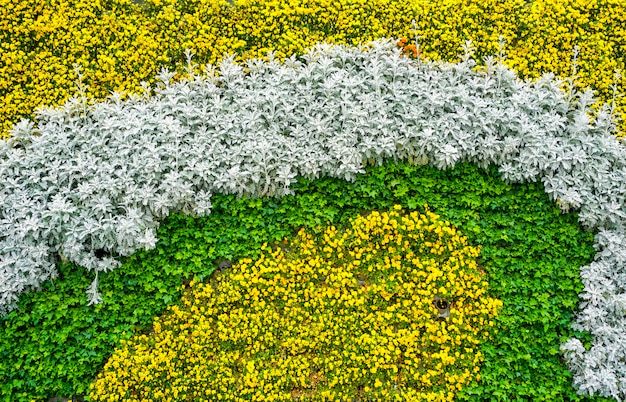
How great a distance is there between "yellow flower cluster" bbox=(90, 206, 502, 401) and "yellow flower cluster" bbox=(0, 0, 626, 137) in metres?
2.31

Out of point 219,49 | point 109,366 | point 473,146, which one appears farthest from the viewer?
point 219,49

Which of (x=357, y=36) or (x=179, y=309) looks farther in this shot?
(x=357, y=36)

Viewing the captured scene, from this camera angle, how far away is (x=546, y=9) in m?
7.15

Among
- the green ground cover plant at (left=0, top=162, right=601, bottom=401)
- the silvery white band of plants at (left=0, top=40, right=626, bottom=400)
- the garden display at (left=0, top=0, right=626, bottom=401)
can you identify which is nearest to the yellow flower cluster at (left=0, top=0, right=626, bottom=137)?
the garden display at (left=0, top=0, right=626, bottom=401)

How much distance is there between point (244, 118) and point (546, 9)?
371cm

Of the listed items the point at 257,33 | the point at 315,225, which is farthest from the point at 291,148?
the point at 257,33

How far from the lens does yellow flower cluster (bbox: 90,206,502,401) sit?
5488mm

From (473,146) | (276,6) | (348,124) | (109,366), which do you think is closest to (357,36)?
(276,6)

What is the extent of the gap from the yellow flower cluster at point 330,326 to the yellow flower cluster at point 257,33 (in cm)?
231

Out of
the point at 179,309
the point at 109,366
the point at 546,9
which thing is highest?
the point at 546,9

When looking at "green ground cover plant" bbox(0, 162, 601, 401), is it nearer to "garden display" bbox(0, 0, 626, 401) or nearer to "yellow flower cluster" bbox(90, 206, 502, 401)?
"garden display" bbox(0, 0, 626, 401)

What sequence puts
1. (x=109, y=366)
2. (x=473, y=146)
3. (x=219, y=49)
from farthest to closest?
(x=219, y=49) < (x=473, y=146) < (x=109, y=366)

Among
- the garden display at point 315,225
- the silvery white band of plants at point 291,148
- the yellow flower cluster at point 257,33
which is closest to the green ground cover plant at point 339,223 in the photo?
the garden display at point 315,225

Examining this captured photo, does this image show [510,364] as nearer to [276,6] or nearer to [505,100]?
→ [505,100]
